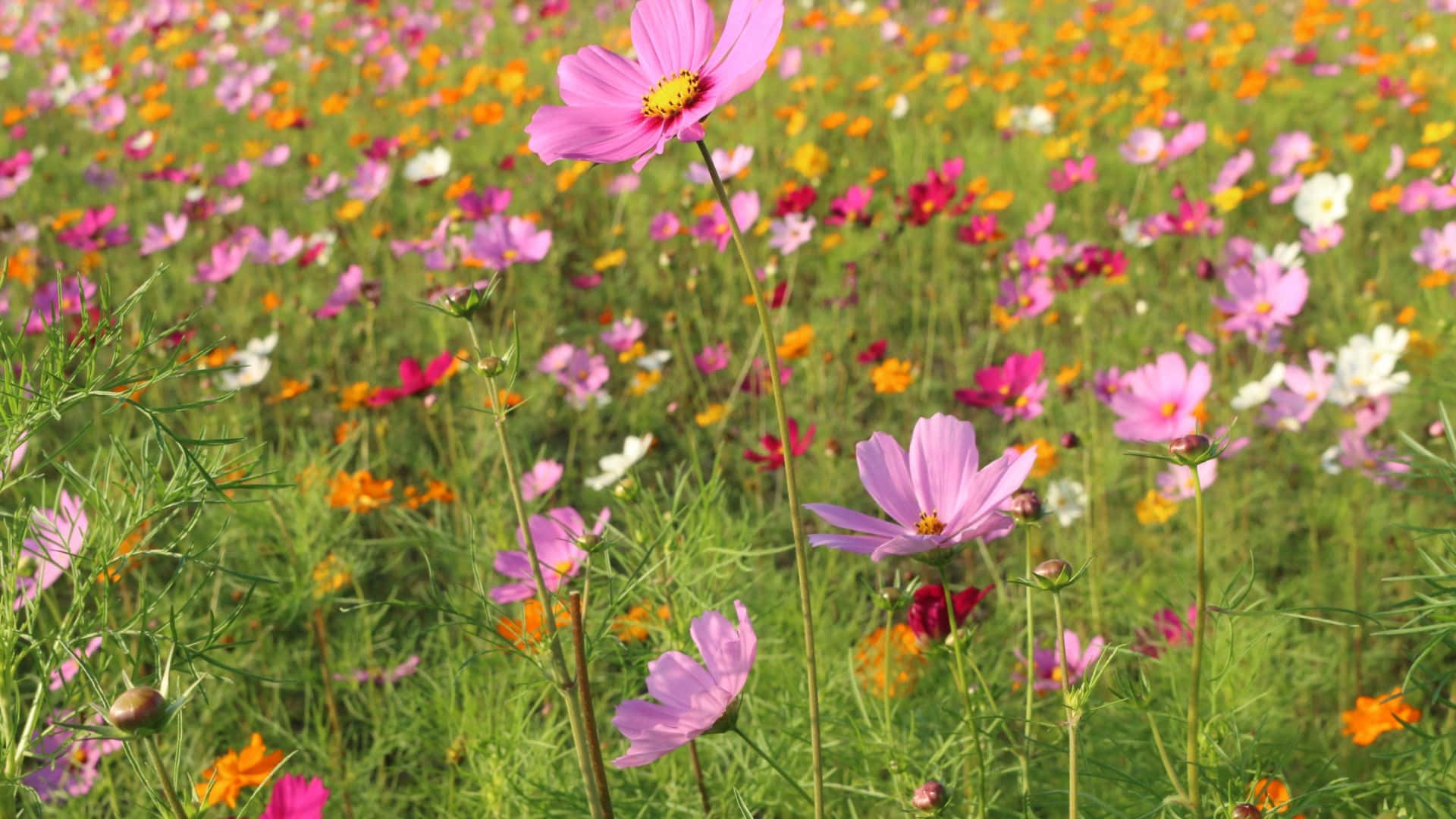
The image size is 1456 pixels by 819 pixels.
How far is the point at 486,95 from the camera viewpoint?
418 centimetres

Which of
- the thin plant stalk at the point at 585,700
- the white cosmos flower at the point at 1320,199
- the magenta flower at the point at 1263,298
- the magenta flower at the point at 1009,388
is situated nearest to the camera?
the thin plant stalk at the point at 585,700

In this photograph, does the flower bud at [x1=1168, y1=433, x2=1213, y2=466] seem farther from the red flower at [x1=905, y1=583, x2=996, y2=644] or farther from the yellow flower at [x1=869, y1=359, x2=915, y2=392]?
the yellow flower at [x1=869, y1=359, x2=915, y2=392]

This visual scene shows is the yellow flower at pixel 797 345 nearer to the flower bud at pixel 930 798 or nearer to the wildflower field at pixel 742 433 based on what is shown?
the wildflower field at pixel 742 433

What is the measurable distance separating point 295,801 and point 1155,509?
120cm

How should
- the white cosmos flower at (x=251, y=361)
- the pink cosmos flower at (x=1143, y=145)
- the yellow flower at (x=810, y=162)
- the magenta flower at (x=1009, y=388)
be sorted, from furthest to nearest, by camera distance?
the pink cosmos flower at (x=1143, y=145) → the yellow flower at (x=810, y=162) → the white cosmos flower at (x=251, y=361) → the magenta flower at (x=1009, y=388)

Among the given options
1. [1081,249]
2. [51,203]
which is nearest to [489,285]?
[1081,249]

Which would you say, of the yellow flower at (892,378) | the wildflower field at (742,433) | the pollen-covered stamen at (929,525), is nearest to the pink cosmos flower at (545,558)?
the wildflower field at (742,433)

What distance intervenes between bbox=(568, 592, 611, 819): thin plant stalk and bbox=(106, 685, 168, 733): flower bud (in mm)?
193

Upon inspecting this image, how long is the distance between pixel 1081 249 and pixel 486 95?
2.89 m

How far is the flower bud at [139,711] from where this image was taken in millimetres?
446

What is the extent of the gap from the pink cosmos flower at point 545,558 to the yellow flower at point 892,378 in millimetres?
817

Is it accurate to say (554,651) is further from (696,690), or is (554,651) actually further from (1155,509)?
(1155,509)

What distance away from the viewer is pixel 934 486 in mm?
652

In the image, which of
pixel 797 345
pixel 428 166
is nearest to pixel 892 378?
pixel 797 345
